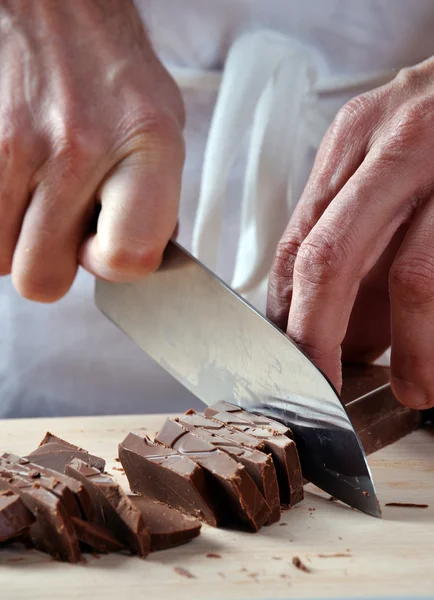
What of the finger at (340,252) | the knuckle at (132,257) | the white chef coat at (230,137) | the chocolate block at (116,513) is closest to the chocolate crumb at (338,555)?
the chocolate block at (116,513)

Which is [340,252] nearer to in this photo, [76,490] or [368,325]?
[368,325]

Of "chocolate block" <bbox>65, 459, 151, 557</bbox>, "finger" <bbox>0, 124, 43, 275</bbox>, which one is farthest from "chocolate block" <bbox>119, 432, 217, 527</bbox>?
"finger" <bbox>0, 124, 43, 275</bbox>

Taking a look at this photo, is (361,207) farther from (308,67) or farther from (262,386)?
(308,67)

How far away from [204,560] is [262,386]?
590 millimetres

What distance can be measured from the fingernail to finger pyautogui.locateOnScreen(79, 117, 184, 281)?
0.82m

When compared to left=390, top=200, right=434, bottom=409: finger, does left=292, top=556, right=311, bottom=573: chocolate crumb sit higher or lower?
lower

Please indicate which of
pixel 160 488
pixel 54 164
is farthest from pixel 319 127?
pixel 160 488

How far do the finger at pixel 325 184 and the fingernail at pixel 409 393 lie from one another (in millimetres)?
382

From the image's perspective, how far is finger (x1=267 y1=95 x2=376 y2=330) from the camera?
8.14 ft

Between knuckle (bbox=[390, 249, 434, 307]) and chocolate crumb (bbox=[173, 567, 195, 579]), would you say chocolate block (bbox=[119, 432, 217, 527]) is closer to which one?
chocolate crumb (bbox=[173, 567, 195, 579])

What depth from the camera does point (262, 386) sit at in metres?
2.35

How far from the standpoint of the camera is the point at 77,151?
2527mm

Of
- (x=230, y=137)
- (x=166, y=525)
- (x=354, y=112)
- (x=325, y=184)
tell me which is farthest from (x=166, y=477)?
(x=230, y=137)

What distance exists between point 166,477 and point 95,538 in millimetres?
263
